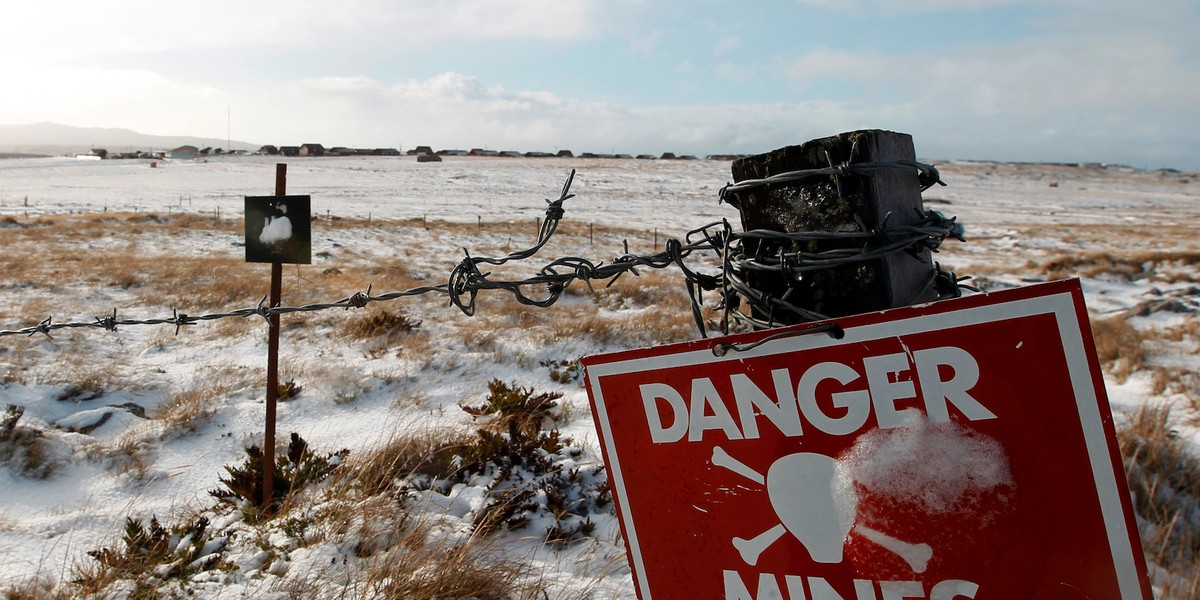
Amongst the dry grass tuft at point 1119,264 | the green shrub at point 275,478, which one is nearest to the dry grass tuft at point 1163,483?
the green shrub at point 275,478

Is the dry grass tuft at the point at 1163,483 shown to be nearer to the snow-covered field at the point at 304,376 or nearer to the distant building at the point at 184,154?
the snow-covered field at the point at 304,376

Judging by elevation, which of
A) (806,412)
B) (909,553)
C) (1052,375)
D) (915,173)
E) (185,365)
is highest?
(915,173)

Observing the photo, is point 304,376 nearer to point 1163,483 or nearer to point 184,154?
point 1163,483

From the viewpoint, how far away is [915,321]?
115 cm

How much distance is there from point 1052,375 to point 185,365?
23.3 feet

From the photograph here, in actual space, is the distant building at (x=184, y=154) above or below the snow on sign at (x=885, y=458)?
above

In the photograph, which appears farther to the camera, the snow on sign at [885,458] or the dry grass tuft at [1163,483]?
the dry grass tuft at [1163,483]

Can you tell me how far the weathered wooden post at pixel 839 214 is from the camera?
4.19 ft

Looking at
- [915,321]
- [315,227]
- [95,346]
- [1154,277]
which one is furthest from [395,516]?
[315,227]

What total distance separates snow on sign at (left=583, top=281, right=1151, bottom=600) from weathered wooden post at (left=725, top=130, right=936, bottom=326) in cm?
16

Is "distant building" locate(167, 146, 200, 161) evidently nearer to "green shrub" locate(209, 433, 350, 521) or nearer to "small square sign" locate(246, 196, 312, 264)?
"green shrub" locate(209, 433, 350, 521)

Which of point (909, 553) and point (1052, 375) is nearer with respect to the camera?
point (1052, 375)

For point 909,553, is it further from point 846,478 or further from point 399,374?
point 399,374

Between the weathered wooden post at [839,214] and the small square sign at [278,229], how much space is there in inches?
91.6
